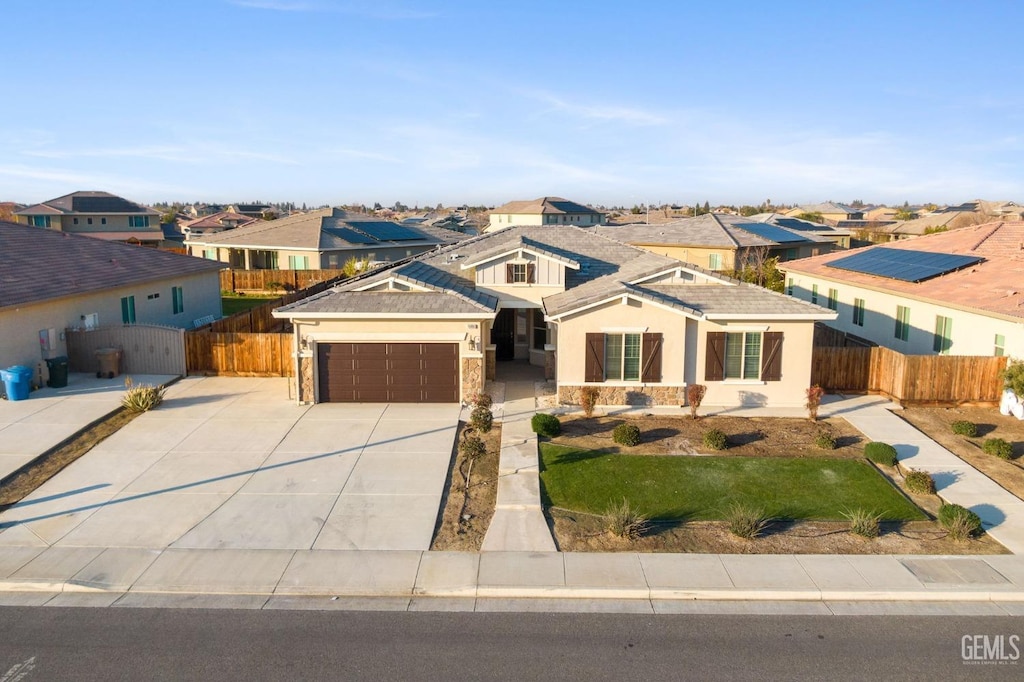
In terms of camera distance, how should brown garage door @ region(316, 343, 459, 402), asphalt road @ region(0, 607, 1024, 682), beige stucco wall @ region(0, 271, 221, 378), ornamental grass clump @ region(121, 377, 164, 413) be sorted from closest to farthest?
asphalt road @ region(0, 607, 1024, 682), ornamental grass clump @ region(121, 377, 164, 413), brown garage door @ region(316, 343, 459, 402), beige stucco wall @ region(0, 271, 221, 378)

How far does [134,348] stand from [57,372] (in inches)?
107

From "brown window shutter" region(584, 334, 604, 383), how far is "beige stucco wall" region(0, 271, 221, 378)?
17.2 m

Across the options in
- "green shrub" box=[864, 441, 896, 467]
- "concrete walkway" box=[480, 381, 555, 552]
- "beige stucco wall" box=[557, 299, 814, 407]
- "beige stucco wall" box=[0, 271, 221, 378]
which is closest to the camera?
"concrete walkway" box=[480, 381, 555, 552]

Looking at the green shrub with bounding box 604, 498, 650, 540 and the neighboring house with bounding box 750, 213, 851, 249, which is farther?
the neighboring house with bounding box 750, 213, 851, 249

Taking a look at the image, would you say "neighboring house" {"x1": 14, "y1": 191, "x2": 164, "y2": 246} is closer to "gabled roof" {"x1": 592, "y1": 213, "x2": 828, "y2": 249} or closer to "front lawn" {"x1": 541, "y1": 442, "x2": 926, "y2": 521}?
"gabled roof" {"x1": 592, "y1": 213, "x2": 828, "y2": 249}

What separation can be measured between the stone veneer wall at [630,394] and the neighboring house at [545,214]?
65.4 m

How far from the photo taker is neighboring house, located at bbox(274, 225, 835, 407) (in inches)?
844

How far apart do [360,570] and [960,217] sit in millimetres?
85393

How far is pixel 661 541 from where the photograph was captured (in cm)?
1367

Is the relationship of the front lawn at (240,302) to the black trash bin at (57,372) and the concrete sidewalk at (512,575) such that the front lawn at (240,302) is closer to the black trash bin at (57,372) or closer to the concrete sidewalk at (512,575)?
the black trash bin at (57,372)

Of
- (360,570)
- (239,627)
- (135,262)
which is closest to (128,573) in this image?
(239,627)

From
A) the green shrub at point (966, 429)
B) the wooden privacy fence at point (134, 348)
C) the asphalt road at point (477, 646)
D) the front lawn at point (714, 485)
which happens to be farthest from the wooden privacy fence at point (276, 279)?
the asphalt road at point (477, 646)

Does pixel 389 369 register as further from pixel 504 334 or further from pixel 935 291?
pixel 935 291

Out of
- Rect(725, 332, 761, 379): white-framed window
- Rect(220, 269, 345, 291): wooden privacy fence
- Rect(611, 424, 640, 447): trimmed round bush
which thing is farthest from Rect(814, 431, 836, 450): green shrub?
Rect(220, 269, 345, 291): wooden privacy fence
